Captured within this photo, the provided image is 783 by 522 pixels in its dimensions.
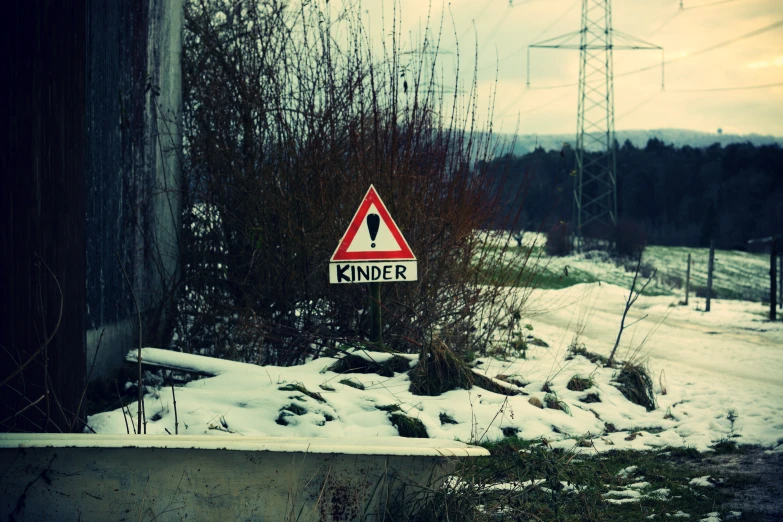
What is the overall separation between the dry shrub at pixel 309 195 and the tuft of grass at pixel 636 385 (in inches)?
64.2

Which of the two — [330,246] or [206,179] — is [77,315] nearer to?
[330,246]

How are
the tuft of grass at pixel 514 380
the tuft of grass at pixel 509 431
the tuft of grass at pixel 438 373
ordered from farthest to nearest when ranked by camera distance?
the tuft of grass at pixel 514 380
the tuft of grass at pixel 438 373
the tuft of grass at pixel 509 431

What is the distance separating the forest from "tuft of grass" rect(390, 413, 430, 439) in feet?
147

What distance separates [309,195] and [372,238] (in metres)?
1.75

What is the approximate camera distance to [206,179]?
7832 millimetres

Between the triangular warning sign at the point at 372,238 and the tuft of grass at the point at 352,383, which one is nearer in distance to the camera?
the triangular warning sign at the point at 372,238

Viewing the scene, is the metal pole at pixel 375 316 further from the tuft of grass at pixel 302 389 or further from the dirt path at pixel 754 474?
the dirt path at pixel 754 474

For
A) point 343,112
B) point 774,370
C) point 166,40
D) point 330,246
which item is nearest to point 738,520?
point 330,246

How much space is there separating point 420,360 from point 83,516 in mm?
3605

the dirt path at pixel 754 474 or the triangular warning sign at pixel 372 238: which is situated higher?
the triangular warning sign at pixel 372 238

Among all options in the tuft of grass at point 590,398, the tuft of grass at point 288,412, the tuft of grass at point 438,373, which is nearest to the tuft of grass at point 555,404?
the tuft of grass at point 590,398

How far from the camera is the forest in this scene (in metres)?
50.5

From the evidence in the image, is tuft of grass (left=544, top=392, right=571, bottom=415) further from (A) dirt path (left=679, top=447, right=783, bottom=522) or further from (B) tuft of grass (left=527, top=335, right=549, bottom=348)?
(B) tuft of grass (left=527, top=335, right=549, bottom=348)

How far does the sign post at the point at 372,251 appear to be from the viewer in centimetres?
561
